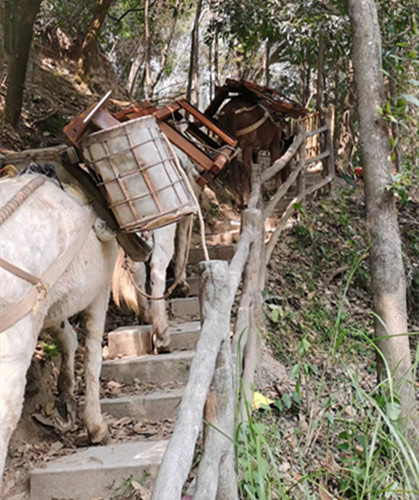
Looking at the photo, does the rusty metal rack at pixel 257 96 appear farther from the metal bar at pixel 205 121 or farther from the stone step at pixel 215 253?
the metal bar at pixel 205 121

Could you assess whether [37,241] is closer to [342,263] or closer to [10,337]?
[10,337]

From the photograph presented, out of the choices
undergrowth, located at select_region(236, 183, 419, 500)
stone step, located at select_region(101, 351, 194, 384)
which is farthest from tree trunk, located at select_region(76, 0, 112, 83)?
stone step, located at select_region(101, 351, 194, 384)

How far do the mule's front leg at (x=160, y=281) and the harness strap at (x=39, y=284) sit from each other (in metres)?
2.03

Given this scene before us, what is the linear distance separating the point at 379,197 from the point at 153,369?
2088 mm

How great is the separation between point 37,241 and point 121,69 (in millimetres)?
14792

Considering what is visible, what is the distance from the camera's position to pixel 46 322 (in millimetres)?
3375

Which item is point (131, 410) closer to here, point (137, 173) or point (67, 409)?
point (67, 409)

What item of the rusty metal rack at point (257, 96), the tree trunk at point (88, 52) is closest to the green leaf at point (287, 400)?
the rusty metal rack at point (257, 96)

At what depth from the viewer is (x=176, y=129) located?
387cm

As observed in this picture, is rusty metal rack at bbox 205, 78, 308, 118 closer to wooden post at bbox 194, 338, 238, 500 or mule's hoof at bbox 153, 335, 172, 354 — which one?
mule's hoof at bbox 153, 335, 172, 354

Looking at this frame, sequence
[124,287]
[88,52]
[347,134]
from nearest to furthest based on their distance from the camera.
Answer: [124,287] < [88,52] < [347,134]

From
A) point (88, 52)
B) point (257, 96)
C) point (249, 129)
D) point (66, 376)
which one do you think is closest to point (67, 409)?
point (66, 376)

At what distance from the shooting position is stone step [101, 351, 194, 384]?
4648 mm

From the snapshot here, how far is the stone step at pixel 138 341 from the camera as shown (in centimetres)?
501
